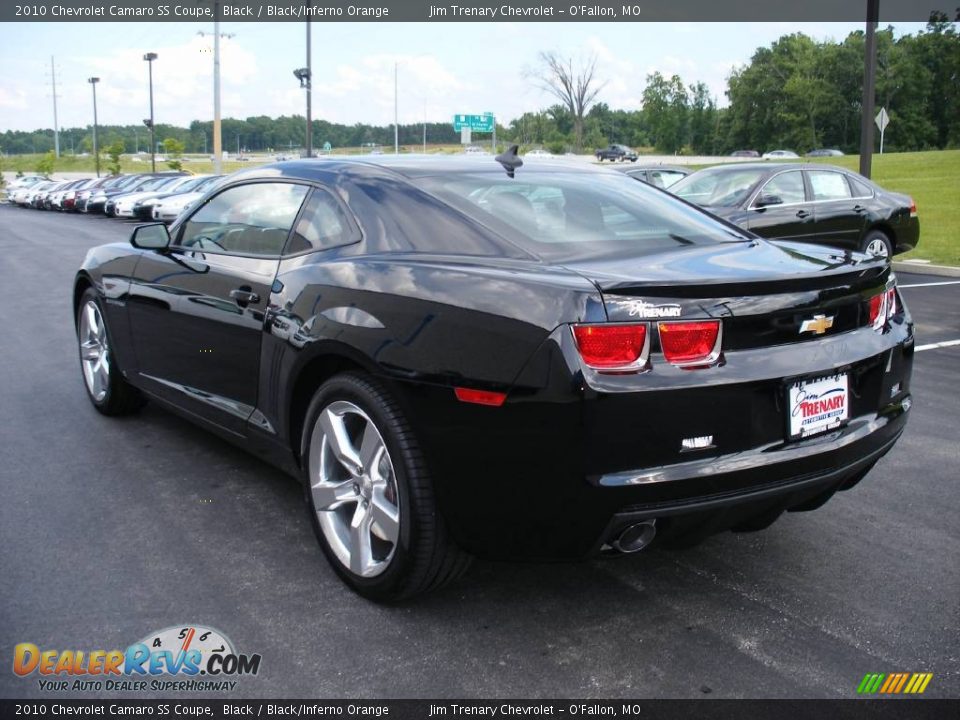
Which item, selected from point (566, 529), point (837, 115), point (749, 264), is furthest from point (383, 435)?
point (837, 115)

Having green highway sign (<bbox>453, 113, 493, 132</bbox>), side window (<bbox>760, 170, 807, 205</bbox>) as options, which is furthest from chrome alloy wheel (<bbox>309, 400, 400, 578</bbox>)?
green highway sign (<bbox>453, 113, 493, 132</bbox>)

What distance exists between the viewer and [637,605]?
10.6 feet

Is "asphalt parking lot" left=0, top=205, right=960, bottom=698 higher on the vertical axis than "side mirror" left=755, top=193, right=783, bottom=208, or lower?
lower

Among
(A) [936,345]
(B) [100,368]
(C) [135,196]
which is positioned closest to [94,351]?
(B) [100,368]

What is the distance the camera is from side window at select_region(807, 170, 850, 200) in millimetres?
12141

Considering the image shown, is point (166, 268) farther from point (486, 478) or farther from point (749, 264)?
point (749, 264)

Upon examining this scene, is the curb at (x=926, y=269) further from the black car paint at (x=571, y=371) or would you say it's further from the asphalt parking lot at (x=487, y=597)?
the black car paint at (x=571, y=371)

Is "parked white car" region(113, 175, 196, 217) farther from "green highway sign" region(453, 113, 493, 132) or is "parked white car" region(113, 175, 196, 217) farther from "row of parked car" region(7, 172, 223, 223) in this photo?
"green highway sign" region(453, 113, 493, 132)

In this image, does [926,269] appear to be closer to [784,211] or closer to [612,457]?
[784,211]

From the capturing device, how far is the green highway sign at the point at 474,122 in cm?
6594

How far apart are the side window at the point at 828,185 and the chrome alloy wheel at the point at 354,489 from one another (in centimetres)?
1023

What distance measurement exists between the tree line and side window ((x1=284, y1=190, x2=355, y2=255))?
76899 mm

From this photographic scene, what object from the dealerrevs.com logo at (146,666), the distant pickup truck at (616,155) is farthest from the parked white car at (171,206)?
the distant pickup truck at (616,155)

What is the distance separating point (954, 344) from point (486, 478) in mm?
6743
